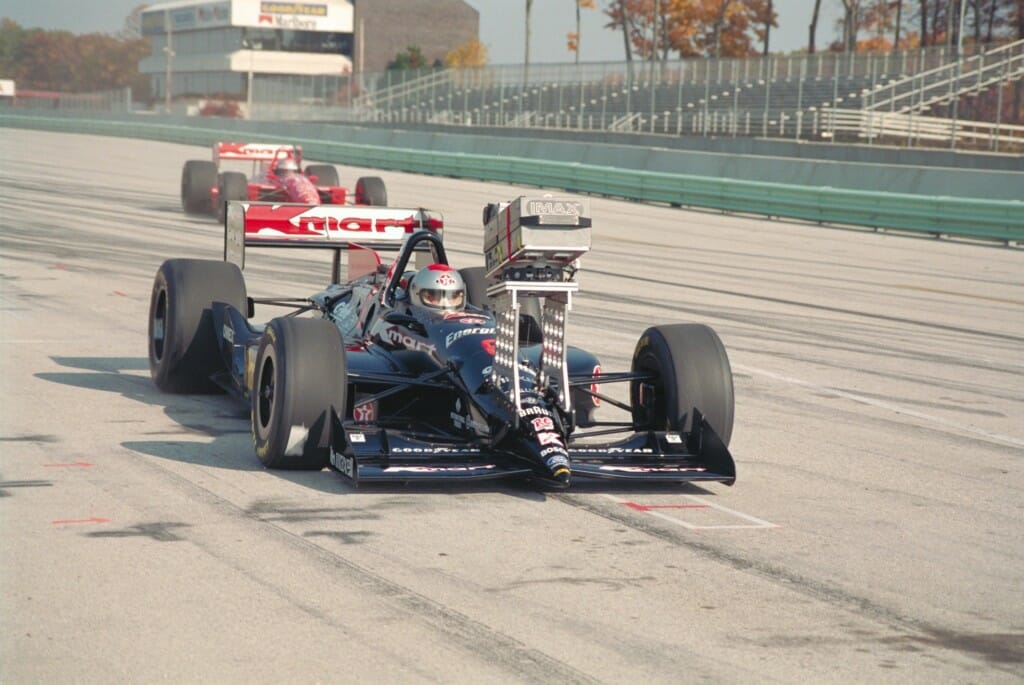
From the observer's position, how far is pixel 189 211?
27.2 meters

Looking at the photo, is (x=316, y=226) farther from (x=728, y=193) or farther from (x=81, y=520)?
(x=728, y=193)

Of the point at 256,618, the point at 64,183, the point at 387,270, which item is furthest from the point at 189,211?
the point at 256,618

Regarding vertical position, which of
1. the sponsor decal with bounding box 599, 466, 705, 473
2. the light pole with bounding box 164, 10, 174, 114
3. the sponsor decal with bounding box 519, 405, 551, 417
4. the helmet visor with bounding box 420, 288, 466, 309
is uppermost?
the light pole with bounding box 164, 10, 174, 114

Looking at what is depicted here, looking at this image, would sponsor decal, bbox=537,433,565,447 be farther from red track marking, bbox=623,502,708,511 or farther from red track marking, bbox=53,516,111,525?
red track marking, bbox=53,516,111,525

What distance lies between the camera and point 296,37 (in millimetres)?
122000

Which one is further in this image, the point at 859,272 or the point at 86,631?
the point at 859,272

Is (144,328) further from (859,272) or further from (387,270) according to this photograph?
(859,272)

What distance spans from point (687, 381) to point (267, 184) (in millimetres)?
17433

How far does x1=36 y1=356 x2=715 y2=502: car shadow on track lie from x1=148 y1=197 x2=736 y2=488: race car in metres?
0.15

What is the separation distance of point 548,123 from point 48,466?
47999mm

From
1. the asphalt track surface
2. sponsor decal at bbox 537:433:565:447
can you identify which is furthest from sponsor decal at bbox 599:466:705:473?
sponsor decal at bbox 537:433:565:447

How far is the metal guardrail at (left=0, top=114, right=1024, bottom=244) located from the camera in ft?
88.2

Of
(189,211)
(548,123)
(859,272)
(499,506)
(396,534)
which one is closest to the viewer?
(396,534)

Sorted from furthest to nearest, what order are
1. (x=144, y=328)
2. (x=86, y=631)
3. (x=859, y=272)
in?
(x=859, y=272) < (x=144, y=328) < (x=86, y=631)
